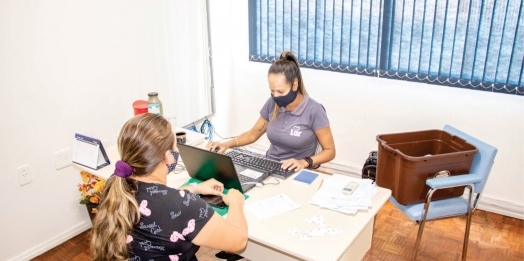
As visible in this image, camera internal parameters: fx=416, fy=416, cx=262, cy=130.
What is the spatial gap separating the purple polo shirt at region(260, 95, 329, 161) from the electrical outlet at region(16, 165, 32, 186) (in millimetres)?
1506

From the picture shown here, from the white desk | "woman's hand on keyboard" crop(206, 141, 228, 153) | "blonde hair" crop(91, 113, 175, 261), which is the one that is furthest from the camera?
"woman's hand on keyboard" crop(206, 141, 228, 153)

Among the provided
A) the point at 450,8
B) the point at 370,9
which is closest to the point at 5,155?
the point at 370,9

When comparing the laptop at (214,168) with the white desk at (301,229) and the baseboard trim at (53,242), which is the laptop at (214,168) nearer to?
the white desk at (301,229)

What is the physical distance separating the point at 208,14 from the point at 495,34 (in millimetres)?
2219

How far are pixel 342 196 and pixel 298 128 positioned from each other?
2.25ft

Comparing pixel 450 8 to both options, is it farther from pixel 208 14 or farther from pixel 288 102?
pixel 208 14

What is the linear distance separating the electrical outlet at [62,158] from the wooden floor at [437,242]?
0.54 meters

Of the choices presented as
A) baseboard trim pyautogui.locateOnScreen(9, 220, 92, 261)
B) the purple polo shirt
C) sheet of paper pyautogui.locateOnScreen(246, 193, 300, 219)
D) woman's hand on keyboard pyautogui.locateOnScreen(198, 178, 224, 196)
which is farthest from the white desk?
baseboard trim pyautogui.locateOnScreen(9, 220, 92, 261)

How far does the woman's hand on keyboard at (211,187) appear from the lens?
1855 mm

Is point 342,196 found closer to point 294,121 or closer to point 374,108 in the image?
point 294,121

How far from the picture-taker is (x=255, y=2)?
3.83 m

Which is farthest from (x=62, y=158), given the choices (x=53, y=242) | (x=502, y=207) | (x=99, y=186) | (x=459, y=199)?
(x=502, y=207)

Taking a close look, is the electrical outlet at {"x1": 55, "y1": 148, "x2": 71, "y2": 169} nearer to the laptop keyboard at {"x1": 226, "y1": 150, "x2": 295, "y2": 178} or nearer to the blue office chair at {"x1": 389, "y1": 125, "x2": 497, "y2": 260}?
the laptop keyboard at {"x1": 226, "y1": 150, "x2": 295, "y2": 178}

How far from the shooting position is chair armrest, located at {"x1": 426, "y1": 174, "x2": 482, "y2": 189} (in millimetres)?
2184
